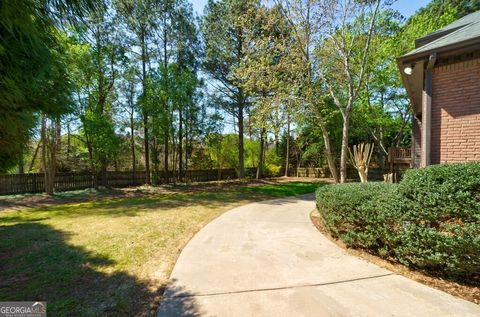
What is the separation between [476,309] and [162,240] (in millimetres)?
5338

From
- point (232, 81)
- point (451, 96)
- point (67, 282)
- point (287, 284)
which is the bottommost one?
point (67, 282)

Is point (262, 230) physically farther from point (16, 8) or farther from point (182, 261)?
point (16, 8)

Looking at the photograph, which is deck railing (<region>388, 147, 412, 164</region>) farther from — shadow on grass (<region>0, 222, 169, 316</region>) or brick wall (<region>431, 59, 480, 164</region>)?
shadow on grass (<region>0, 222, 169, 316</region>)

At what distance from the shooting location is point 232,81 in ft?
61.1

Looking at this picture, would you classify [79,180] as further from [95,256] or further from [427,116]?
[427,116]

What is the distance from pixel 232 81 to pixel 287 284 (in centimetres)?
1660

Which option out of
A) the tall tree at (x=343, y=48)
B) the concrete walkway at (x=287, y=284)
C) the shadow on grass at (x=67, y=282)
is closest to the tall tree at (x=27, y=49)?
the shadow on grass at (x=67, y=282)

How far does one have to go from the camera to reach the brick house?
187 inches

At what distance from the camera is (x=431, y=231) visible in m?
3.59

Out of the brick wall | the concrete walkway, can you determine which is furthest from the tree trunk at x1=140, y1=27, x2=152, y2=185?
the brick wall

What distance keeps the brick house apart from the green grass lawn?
564cm

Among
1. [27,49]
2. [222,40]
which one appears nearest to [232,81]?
[222,40]

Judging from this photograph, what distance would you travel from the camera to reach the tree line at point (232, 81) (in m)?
10.2

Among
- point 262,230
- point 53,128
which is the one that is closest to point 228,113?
point 53,128
